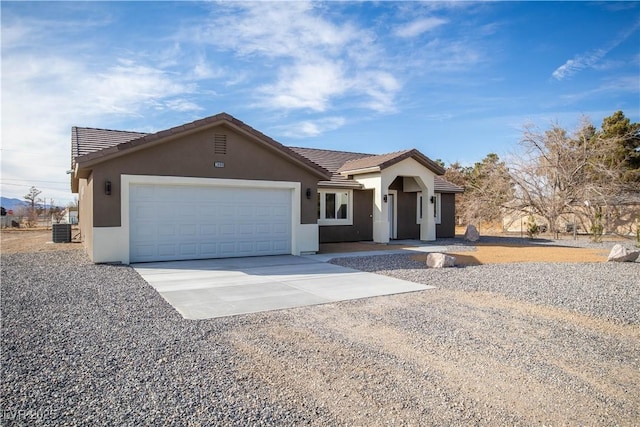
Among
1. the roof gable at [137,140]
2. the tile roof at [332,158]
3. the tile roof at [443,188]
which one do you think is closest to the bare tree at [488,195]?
the tile roof at [443,188]

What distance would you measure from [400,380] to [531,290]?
5.48 meters

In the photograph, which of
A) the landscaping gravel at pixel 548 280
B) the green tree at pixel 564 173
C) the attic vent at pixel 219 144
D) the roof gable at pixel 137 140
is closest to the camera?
the landscaping gravel at pixel 548 280

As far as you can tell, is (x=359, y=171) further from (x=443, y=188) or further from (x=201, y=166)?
(x=201, y=166)

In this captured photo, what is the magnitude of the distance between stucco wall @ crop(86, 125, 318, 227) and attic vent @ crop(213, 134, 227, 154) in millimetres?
69

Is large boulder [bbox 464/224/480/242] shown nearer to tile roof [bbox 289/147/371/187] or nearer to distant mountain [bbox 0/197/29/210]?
tile roof [bbox 289/147/371/187]

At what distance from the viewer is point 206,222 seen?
12.2 meters

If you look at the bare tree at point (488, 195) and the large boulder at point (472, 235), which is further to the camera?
the bare tree at point (488, 195)

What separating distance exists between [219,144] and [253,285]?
223 inches

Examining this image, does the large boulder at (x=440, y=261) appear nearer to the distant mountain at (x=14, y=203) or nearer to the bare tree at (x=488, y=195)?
the bare tree at (x=488, y=195)

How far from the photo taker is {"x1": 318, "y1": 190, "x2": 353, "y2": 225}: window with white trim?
17.4 metres

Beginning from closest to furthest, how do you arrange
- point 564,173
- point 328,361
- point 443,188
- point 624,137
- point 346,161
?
1. point 328,361
2. point 443,188
3. point 346,161
4. point 564,173
5. point 624,137

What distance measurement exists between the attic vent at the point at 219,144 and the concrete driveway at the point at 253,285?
11.3 feet

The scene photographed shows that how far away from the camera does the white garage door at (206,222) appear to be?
11383 millimetres

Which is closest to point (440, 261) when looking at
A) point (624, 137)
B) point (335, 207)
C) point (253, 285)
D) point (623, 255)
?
point (253, 285)
